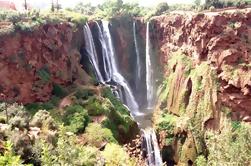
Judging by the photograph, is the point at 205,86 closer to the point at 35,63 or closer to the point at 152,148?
the point at 152,148

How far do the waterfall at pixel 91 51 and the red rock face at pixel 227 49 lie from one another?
32.9ft

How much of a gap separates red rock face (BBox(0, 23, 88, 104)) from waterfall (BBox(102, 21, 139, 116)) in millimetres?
7271

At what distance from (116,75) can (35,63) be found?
14.0m

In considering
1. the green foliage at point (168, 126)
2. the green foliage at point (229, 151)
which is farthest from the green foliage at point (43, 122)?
the green foliage at point (168, 126)

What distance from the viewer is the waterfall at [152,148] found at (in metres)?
33.6

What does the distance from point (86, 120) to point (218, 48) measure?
14.6 meters

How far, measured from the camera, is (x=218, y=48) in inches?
1427

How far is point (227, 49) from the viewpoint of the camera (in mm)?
35688

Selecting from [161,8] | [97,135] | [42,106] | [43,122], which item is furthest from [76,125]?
[161,8]

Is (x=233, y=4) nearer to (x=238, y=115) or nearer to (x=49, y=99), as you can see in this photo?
(x=238, y=115)

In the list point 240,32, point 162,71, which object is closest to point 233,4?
point 240,32

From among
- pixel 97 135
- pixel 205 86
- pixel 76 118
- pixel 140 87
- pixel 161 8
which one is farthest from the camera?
pixel 161 8

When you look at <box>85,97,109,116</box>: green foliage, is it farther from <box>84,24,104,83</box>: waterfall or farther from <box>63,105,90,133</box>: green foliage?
<box>84,24,104,83</box>: waterfall

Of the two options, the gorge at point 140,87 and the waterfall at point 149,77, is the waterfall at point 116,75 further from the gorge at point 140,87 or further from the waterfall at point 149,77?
the waterfall at point 149,77
